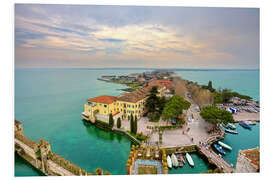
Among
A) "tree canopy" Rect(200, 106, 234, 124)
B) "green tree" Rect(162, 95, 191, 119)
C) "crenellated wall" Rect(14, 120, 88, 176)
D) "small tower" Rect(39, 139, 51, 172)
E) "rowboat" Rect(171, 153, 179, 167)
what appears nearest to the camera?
"crenellated wall" Rect(14, 120, 88, 176)

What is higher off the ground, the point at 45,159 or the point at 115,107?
the point at 115,107

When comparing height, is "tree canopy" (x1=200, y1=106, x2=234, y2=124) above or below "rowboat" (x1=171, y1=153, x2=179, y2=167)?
above

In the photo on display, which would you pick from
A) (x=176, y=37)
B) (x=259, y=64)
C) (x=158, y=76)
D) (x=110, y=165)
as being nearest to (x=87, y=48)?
(x=176, y=37)

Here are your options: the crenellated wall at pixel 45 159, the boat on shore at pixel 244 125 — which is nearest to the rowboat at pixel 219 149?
the boat on shore at pixel 244 125

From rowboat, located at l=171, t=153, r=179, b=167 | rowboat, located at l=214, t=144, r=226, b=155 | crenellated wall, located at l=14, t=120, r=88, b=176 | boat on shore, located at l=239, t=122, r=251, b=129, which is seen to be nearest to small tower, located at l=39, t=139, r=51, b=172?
crenellated wall, located at l=14, t=120, r=88, b=176

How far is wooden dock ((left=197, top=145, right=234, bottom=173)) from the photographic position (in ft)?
14.7

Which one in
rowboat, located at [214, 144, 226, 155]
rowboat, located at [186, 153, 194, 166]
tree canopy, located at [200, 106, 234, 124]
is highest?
tree canopy, located at [200, 106, 234, 124]

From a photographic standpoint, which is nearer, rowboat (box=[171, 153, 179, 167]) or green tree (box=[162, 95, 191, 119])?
rowboat (box=[171, 153, 179, 167])

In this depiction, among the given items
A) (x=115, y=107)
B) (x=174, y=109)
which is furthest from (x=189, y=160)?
(x=115, y=107)

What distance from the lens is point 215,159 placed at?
15.9 ft

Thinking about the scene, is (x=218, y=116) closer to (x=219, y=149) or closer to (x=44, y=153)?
(x=219, y=149)

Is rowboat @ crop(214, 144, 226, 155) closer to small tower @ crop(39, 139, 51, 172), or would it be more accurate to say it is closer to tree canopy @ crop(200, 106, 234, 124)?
tree canopy @ crop(200, 106, 234, 124)

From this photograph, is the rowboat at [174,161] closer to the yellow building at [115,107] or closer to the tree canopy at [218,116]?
the tree canopy at [218,116]

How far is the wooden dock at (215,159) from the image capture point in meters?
4.49
